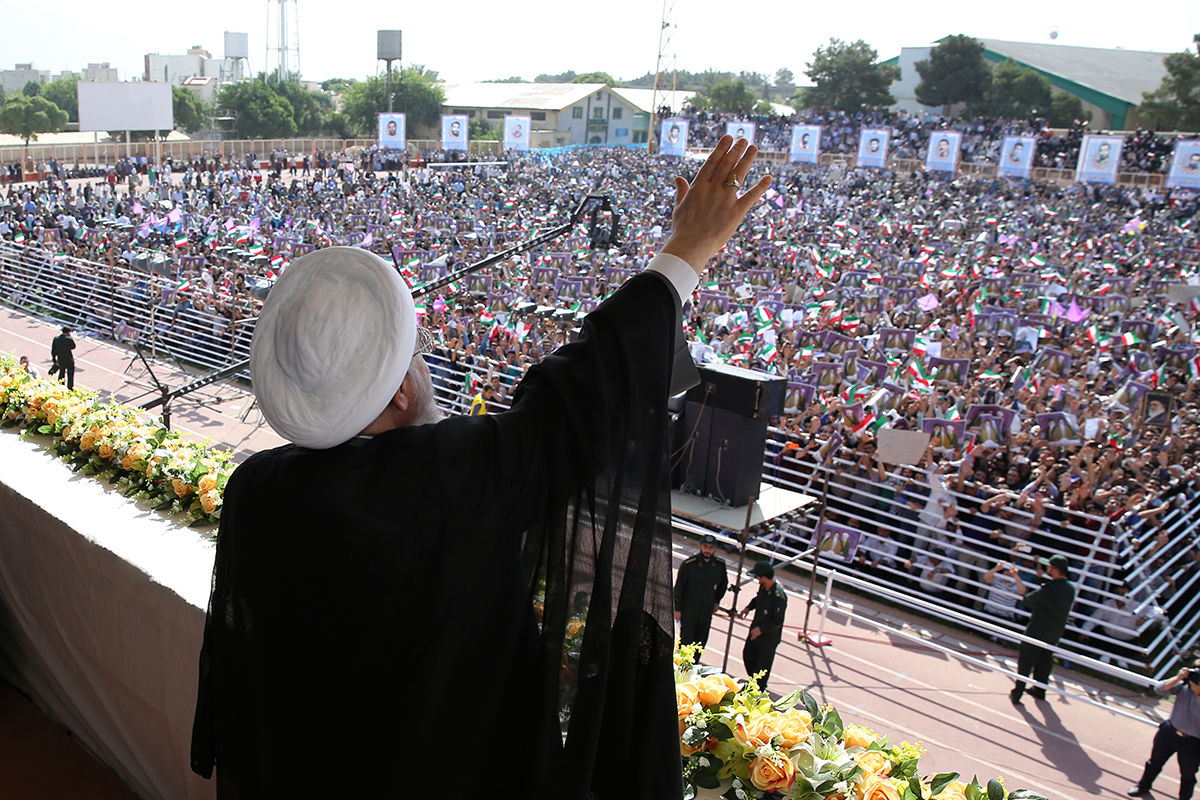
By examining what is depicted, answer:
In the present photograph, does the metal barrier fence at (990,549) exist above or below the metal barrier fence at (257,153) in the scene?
below

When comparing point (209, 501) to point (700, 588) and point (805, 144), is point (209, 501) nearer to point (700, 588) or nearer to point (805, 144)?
point (700, 588)

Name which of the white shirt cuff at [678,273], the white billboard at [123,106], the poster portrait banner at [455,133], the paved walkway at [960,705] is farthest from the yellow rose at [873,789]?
the poster portrait banner at [455,133]

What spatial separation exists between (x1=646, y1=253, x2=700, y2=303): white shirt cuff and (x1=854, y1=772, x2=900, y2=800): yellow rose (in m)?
1.26

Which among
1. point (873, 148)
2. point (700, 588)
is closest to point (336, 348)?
point (700, 588)

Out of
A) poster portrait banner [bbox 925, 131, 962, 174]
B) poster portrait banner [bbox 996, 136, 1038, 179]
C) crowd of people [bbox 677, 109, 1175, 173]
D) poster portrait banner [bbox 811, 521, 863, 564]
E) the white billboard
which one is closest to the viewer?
poster portrait banner [bbox 811, 521, 863, 564]

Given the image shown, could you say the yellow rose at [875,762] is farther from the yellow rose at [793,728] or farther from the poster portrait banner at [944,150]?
the poster portrait banner at [944,150]

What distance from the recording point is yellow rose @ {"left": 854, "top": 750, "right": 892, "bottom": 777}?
1976 millimetres

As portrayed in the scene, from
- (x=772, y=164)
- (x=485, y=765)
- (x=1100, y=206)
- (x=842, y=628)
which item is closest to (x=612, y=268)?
(x=842, y=628)

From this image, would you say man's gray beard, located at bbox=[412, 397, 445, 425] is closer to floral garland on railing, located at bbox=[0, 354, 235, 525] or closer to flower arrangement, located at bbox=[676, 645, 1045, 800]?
flower arrangement, located at bbox=[676, 645, 1045, 800]

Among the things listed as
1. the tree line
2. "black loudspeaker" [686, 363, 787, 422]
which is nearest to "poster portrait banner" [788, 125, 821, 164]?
the tree line

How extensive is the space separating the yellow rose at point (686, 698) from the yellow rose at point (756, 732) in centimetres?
11

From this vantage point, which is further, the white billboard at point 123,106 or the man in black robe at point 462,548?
the white billboard at point 123,106

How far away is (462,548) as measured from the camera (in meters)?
1.06

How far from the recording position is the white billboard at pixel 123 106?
128ft
